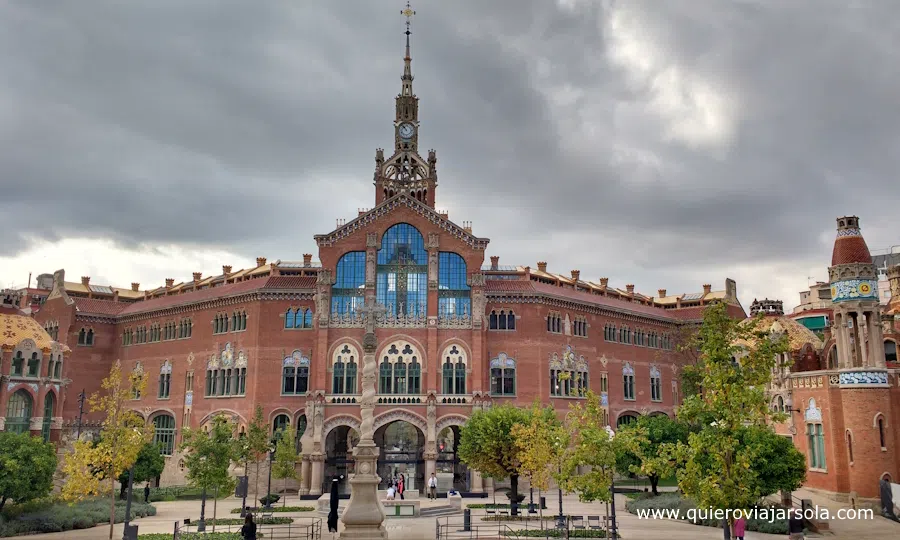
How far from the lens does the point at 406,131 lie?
257ft

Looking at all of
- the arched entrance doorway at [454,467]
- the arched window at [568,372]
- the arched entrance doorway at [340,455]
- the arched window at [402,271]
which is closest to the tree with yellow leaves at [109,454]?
the arched entrance doorway at [340,455]

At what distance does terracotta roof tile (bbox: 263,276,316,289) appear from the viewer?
60281 millimetres

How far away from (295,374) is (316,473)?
898cm

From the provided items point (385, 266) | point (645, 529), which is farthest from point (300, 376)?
point (645, 529)

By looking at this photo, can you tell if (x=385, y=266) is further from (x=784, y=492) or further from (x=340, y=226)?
(x=784, y=492)

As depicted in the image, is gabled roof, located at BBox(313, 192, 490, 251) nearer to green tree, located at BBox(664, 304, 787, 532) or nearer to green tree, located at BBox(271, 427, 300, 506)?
green tree, located at BBox(271, 427, 300, 506)

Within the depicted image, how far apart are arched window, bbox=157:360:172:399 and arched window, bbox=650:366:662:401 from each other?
153ft

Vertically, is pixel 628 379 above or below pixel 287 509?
above

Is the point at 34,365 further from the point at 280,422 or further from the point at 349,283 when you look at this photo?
the point at 349,283

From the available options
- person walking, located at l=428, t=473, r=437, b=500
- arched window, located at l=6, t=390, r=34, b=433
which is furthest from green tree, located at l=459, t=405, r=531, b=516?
arched window, located at l=6, t=390, r=34, b=433

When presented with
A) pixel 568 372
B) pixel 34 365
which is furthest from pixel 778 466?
pixel 34 365

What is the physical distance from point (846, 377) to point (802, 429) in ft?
17.5

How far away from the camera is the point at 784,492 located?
3891cm

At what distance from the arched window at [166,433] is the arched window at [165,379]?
2.01 m
